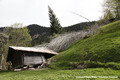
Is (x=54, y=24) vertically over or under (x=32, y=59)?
over

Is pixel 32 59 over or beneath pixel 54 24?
beneath

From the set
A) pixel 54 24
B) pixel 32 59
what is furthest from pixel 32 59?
pixel 54 24

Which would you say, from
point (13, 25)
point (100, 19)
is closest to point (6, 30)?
point (13, 25)

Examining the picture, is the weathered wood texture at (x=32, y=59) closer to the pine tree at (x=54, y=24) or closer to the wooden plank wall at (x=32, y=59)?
the wooden plank wall at (x=32, y=59)

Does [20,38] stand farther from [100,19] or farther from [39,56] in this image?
[100,19]

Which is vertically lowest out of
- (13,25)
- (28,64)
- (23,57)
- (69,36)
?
(28,64)

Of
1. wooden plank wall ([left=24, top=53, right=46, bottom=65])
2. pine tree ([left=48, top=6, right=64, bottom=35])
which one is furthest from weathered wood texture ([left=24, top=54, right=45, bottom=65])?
pine tree ([left=48, top=6, right=64, bottom=35])

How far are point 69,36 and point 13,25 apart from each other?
2277 centimetres

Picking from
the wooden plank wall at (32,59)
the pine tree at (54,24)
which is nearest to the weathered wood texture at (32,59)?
the wooden plank wall at (32,59)

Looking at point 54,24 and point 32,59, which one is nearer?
point 32,59

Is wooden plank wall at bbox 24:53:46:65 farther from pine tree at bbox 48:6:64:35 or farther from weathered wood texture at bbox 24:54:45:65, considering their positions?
pine tree at bbox 48:6:64:35

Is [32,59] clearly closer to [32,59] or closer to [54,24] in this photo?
[32,59]

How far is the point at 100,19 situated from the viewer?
66.7ft

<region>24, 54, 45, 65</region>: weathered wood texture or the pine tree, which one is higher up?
the pine tree
